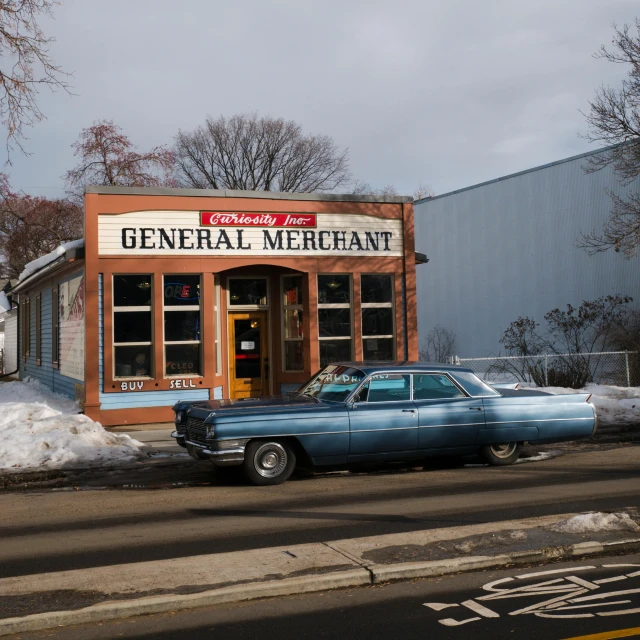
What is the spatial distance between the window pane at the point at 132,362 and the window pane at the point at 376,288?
518cm

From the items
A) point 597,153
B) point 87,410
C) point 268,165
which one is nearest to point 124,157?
point 268,165

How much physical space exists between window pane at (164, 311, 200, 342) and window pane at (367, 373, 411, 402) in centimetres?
728

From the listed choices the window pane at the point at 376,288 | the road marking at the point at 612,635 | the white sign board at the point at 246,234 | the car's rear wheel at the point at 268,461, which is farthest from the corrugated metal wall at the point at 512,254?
the road marking at the point at 612,635

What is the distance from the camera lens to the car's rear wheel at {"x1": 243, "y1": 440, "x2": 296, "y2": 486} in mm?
10156

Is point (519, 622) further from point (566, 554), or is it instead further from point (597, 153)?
point (597, 153)

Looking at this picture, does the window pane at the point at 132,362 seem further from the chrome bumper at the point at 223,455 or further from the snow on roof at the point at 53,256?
the chrome bumper at the point at 223,455

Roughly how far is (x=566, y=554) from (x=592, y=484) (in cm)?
346

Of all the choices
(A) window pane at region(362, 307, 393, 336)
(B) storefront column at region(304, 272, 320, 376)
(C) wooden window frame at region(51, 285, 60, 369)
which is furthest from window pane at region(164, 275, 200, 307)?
(C) wooden window frame at region(51, 285, 60, 369)

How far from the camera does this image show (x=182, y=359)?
677 inches

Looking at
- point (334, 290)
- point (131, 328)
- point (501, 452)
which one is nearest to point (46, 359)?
point (131, 328)

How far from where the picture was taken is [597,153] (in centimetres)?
2856

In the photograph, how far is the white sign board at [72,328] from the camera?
17.5 m

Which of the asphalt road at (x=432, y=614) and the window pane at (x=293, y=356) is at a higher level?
the window pane at (x=293, y=356)

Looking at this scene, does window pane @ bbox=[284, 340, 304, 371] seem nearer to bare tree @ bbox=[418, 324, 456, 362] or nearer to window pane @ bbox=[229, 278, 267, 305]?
window pane @ bbox=[229, 278, 267, 305]
